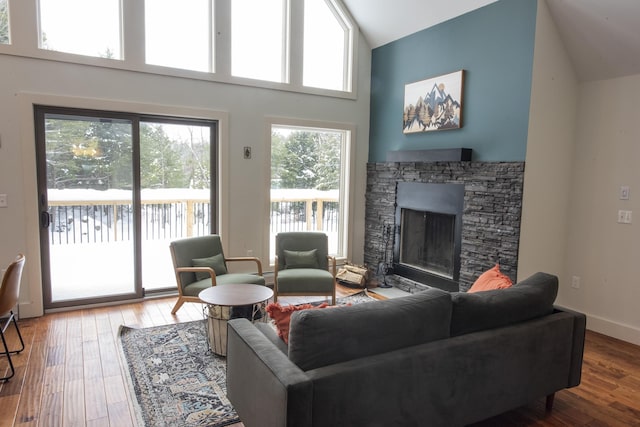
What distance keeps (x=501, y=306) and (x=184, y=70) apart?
13.4ft

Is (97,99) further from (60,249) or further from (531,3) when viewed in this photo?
A: (531,3)

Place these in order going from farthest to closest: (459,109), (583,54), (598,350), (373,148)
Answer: (373,148) < (459,109) < (583,54) < (598,350)

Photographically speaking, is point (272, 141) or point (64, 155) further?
point (272, 141)

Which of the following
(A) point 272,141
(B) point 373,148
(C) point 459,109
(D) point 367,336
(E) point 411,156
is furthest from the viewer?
(B) point 373,148

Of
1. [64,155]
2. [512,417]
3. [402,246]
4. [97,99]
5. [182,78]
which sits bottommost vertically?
[512,417]

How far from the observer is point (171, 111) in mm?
4652

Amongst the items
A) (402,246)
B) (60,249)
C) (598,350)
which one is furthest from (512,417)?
(60,249)

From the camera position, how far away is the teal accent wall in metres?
3.98

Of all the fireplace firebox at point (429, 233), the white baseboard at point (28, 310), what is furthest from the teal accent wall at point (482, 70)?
the white baseboard at point (28, 310)

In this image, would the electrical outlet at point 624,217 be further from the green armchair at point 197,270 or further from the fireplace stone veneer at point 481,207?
the green armchair at point 197,270

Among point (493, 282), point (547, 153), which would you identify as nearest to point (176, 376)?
point (493, 282)

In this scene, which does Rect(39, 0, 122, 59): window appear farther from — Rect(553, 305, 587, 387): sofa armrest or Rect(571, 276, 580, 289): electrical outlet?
Rect(571, 276, 580, 289): electrical outlet

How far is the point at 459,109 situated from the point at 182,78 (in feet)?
10.3

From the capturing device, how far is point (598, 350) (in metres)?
3.68
